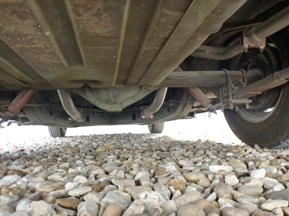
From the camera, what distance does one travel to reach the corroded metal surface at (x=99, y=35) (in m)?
0.71

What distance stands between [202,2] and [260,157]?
3.92ft

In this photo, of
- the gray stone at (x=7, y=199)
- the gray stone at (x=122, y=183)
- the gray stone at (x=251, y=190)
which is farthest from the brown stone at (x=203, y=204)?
the gray stone at (x=7, y=199)

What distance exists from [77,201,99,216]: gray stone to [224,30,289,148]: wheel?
1.48m

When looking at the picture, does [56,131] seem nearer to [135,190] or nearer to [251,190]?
[135,190]

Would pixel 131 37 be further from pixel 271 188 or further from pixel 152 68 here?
pixel 271 188

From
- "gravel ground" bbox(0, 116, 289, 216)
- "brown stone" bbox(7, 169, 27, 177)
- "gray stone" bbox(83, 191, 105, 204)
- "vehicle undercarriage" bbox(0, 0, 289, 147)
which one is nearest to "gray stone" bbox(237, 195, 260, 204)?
"gravel ground" bbox(0, 116, 289, 216)

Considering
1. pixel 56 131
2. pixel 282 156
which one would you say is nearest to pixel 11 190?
pixel 282 156

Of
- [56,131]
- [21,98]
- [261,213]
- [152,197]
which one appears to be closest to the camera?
[261,213]

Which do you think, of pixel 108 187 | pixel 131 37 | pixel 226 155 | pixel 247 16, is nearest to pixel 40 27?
pixel 131 37

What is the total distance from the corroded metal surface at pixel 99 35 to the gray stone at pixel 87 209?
545 millimetres

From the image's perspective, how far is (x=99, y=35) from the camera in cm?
85

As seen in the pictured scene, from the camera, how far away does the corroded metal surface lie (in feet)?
2.34

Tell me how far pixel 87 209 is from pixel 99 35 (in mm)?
567

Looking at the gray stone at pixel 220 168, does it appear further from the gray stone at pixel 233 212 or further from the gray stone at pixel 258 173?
the gray stone at pixel 233 212
